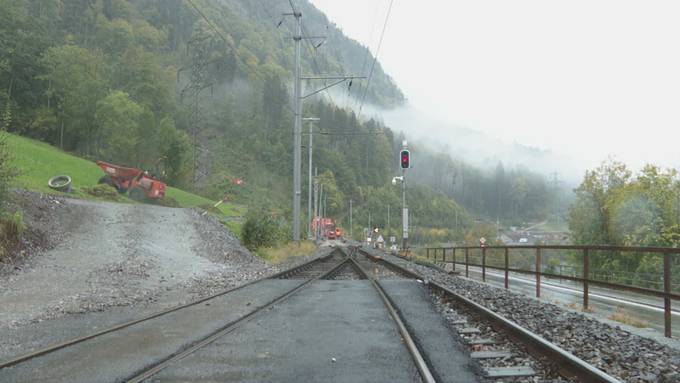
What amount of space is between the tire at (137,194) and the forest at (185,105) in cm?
1283

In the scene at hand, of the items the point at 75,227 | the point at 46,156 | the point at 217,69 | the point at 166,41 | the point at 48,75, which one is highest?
the point at 166,41

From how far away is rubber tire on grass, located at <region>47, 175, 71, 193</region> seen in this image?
29.1 meters

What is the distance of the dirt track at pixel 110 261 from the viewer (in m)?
10.6

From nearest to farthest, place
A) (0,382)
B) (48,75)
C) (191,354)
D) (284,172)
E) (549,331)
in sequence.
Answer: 1. (0,382)
2. (191,354)
3. (549,331)
4. (48,75)
5. (284,172)

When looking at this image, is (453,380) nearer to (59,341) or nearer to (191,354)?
(191,354)

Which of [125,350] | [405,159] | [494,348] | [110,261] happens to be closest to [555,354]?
[494,348]

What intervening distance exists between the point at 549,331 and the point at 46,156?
40.9m

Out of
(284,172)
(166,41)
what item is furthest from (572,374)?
(166,41)

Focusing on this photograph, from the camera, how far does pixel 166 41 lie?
583 feet

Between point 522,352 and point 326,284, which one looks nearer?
point 522,352

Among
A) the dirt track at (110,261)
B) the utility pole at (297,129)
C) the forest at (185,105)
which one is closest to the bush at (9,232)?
the dirt track at (110,261)

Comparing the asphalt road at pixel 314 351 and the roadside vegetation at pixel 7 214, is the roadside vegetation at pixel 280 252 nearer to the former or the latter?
the roadside vegetation at pixel 7 214

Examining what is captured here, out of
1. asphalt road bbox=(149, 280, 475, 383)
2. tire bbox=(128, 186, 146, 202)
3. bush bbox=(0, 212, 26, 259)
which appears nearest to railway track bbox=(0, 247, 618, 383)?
asphalt road bbox=(149, 280, 475, 383)

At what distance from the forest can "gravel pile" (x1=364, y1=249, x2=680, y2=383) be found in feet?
72.1
